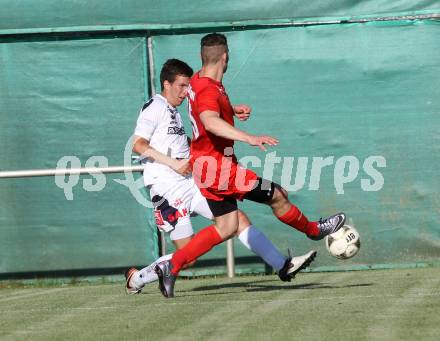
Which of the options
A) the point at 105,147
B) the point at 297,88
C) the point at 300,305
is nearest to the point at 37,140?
the point at 105,147

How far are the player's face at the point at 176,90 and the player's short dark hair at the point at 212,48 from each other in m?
1.35

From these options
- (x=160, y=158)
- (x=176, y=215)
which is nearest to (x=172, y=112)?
(x=160, y=158)

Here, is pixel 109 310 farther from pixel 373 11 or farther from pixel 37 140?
pixel 373 11

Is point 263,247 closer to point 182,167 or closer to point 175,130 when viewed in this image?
point 182,167

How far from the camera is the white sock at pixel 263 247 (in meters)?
7.89

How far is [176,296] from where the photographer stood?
8.39 m

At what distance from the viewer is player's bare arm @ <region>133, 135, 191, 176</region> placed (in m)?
8.16

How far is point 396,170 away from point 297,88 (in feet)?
4.08

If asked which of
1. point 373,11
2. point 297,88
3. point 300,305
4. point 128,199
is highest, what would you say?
point 373,11

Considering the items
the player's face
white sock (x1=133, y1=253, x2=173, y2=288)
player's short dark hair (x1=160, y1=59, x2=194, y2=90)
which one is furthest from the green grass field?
player's short dark hair (x1=160, y1=59, x2=194, y2=90)

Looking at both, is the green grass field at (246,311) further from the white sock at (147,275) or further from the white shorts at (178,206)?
the white shorts at (178,206)

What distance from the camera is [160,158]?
8477 millimetres

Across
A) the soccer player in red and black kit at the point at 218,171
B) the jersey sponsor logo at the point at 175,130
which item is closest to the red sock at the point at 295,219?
the soccer player in red and black kit at the point at 218,171

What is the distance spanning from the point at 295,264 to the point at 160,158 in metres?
1.43
